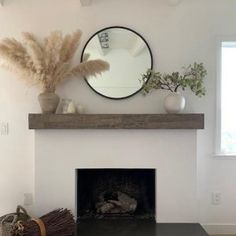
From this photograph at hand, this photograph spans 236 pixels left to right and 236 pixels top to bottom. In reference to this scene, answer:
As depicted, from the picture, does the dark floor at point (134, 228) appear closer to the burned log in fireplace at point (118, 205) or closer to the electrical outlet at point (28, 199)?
the burned log in fireplace at point (118, 205)

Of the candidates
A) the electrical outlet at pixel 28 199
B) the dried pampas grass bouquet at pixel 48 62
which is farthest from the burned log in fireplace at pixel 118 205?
the dried pampas grass bouquet at pixel 48 62

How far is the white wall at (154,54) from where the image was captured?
3.42 m

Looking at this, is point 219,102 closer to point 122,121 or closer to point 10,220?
point 122,121

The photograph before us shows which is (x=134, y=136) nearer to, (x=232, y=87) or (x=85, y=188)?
(x=85, y=188)

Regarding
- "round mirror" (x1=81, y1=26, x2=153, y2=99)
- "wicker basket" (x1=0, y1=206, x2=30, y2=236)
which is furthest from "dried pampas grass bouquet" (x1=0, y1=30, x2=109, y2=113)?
"wicker basket" (x1=0, y1=206, x2=30, y2=236)

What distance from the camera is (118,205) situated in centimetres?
347

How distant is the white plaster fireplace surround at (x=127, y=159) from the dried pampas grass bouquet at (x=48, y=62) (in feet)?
1.37

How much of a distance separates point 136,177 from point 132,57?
136cm

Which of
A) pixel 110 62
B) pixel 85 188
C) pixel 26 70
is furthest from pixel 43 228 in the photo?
pixel 110 62

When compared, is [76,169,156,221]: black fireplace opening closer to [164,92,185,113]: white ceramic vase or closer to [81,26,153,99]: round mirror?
[164,92,185,113]: white ceramic vase

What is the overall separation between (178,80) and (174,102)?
23cm

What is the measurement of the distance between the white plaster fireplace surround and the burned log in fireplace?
1.15 feet

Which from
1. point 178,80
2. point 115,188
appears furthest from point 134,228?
point 178,80

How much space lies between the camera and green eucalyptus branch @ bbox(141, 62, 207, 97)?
126 inches
